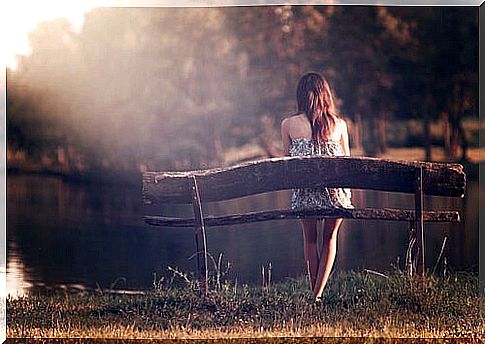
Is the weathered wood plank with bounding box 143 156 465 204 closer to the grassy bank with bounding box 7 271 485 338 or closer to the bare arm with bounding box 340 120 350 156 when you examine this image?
the bare arm with bounding box 340 120 350 156

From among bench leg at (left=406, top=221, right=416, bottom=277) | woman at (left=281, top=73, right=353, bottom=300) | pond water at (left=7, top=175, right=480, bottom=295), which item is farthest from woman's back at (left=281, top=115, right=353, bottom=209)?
bench leg at (left=406, top=221, right=416, bottom=277)

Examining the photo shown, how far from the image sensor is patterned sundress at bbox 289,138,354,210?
336 inches

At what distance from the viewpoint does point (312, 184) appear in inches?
334

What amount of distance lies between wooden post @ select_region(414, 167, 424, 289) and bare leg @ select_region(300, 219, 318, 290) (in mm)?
810

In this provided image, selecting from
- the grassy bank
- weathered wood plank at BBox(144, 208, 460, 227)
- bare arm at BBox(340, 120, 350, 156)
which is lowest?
the grassy bank

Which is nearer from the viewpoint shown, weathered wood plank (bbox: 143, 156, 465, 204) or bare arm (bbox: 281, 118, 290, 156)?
weathered wood plank (bbox: 143, 156, 465, 204)

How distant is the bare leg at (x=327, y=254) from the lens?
8578 mm

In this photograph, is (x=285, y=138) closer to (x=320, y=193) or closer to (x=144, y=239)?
(x=320, y=193)

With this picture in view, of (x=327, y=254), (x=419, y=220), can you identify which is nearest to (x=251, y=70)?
(x=327, y=254)

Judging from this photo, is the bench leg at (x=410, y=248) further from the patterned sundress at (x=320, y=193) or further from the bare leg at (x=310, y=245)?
the bare leg at (x=310, y=245)

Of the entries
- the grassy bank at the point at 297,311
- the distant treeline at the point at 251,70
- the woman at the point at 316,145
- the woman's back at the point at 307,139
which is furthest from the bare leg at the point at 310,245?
the distant treeline at the point at 251,70

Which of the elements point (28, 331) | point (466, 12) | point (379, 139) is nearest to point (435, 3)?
point (466, 12)

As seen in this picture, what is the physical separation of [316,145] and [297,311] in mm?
1330

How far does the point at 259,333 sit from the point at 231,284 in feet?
1.47
